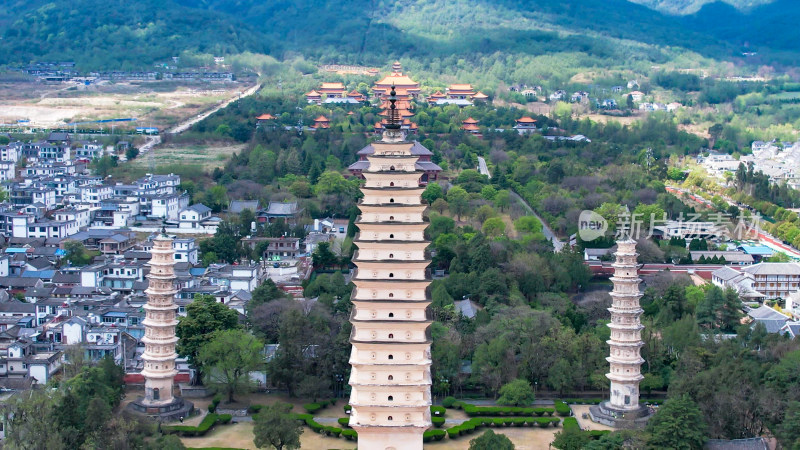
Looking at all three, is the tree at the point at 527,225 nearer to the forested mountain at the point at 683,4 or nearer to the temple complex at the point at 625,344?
the temple complex at the point at 625,344

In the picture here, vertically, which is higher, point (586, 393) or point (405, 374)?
point (405, 374)

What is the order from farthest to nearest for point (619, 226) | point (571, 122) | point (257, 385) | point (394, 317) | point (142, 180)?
point (571, 122) → point (142, 180) → point (619, 226) → point (257, 385) → point (394, 317)

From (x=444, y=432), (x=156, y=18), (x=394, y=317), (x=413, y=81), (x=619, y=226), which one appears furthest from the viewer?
(x=156, y=18)

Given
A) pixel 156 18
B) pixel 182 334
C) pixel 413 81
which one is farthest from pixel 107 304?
pixel 156 18

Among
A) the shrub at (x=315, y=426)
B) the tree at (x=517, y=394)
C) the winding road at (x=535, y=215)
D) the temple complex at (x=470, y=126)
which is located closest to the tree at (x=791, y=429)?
the tree at (x=517, y=394)

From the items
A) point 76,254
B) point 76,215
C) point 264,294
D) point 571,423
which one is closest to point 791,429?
point 571,423

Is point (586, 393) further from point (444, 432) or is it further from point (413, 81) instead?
point (413, 81)

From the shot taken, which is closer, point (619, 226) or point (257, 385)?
point (257, 385)

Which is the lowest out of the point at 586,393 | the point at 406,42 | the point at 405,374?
the point at 586,393
